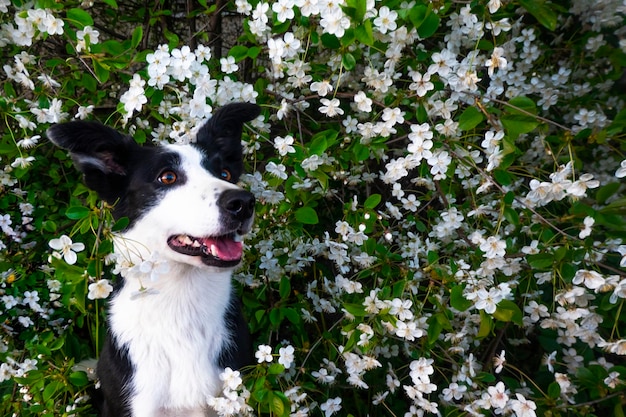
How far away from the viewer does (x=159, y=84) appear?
200 centimetres

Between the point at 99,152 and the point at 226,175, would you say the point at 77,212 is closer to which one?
the point at 99,152

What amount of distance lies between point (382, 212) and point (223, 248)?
0.88 m

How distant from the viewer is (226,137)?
2334 millimetres

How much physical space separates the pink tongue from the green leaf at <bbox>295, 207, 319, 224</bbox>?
0.33 m

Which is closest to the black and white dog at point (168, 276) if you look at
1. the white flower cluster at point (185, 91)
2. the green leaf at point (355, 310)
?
the white flower cluster at point (185, 91)

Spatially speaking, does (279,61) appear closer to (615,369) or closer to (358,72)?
(358,72)

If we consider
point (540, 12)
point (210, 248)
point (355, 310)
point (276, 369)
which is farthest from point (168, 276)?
point (540, 12)

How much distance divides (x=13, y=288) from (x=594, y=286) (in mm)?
2935

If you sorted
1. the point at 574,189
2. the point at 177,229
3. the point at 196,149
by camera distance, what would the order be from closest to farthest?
1. the point at 574,189
2. the point at 177,229
3. the point at 196,149

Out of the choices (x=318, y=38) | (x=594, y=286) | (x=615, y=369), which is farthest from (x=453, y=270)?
(x=318, y=38)

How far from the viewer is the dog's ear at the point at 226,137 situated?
85.2 inches

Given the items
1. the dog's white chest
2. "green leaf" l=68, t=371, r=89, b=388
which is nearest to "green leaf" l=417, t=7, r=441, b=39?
the dog's white chest

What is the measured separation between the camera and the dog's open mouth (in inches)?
77.6

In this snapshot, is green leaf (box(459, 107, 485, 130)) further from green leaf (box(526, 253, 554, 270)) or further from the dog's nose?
the dog's nose
